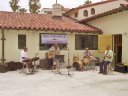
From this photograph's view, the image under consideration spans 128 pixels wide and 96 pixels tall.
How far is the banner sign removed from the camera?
41.0 feet

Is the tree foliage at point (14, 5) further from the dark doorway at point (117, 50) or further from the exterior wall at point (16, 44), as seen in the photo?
the dark doorway at point (117, 50)

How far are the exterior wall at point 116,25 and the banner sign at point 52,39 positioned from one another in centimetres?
329

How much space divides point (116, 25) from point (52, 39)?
4.75 m

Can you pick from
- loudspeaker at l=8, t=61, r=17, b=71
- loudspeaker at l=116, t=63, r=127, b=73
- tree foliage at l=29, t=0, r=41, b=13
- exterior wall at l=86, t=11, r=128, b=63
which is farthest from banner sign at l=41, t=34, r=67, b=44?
tree foliage at l=29, t=0, r=41, b=13

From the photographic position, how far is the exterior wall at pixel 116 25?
431 inches

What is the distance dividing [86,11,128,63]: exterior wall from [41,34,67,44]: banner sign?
3.29 m

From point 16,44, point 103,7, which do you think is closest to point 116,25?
point 103,7

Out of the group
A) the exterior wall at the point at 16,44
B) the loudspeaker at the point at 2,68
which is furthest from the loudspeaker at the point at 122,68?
the loudspeaker at the point at 2,68

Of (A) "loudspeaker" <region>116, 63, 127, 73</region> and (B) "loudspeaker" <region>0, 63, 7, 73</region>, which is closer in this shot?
(A) "loudspeaker" <region>116, 63, 127, 73</region>

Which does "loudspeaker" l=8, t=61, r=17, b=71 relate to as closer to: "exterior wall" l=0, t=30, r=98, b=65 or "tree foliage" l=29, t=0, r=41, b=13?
"exterior wall" l=0, t=30, r=98, b=65

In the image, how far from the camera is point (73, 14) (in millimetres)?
18656


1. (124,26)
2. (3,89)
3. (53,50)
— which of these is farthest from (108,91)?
(124,26)

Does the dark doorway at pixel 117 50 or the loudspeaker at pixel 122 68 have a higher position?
the dark doorway at pixel 117 50

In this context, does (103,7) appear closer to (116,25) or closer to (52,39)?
(116,25)
